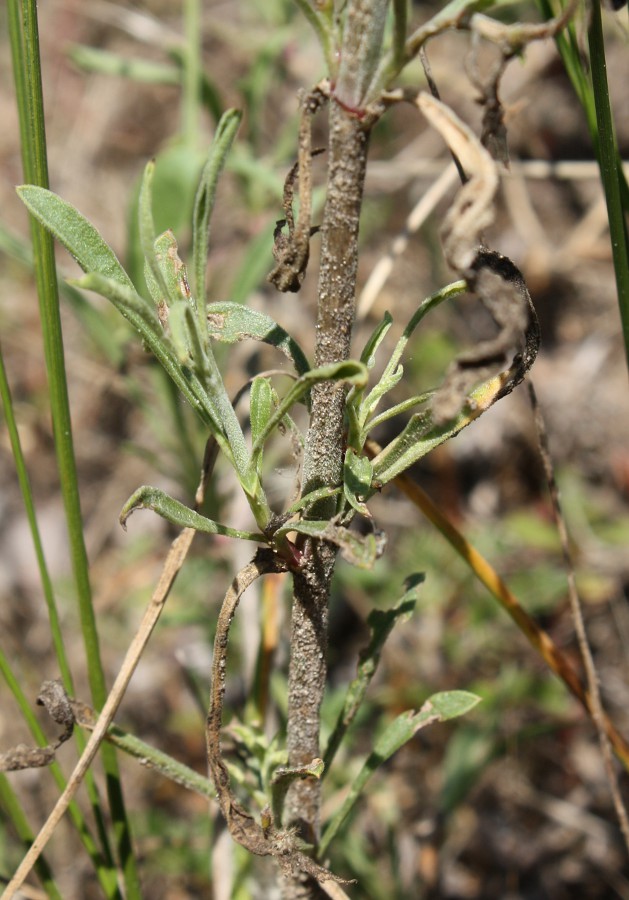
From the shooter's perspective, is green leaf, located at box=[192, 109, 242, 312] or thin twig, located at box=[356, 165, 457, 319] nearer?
green leaf, located at box=[192, 109, 242, 312]

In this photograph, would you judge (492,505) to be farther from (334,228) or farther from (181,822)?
(334,228)

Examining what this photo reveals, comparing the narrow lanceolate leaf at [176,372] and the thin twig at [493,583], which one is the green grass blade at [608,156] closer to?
the thin twig at [493,583]

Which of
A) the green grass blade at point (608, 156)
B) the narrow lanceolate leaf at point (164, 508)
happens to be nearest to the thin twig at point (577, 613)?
the green grass blade at point (608, 156)

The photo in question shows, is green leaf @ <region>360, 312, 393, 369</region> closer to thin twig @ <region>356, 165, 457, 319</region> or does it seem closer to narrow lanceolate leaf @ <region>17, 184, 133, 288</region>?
narrow lanceolate leaf @ <region>17, 184, 133, 288</region>

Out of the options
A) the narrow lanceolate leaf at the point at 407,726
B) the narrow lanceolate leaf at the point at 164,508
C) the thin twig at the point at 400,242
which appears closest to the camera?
the narrow lanceolate leaf at the point at 164,508

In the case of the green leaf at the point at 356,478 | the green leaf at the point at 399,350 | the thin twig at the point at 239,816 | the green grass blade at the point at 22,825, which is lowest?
the green grass blade at the point at 22,825

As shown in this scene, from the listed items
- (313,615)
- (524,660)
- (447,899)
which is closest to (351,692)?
(313,615)

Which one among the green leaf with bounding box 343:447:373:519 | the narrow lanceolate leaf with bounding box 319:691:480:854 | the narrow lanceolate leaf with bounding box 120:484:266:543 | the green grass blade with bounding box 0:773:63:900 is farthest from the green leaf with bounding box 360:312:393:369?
the green grass blade with bounding box 0:773:63:900

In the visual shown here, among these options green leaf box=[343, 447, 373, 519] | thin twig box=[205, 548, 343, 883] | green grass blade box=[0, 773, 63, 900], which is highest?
green leaf box=[343, 447, 373, 519]
